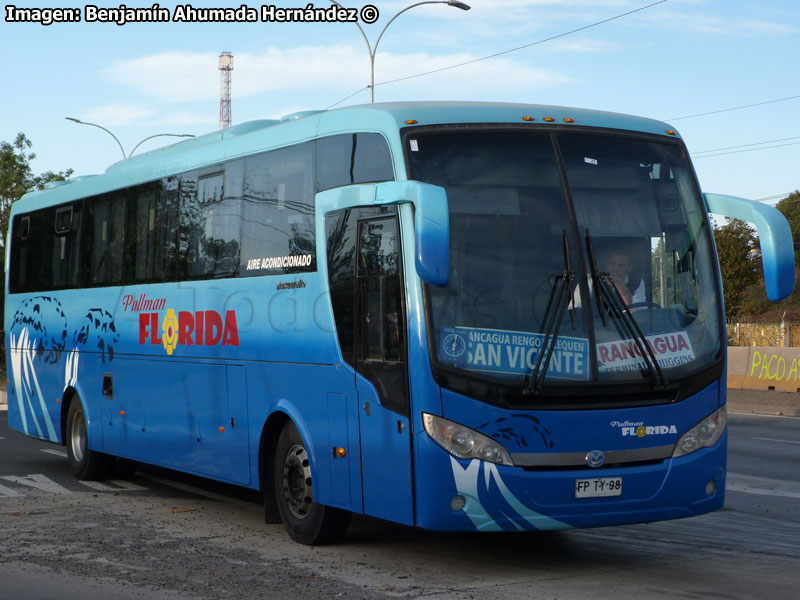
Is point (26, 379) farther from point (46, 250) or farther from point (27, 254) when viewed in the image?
point (46, 250)

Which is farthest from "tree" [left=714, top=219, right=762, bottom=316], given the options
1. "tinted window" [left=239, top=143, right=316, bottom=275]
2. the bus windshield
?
the bus windshield

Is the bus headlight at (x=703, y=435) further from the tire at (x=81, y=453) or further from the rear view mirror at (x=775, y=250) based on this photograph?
the tire at (x=81, y=453)

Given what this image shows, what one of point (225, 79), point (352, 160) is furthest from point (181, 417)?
point (225, 79)

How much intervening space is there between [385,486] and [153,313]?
15.6 ft

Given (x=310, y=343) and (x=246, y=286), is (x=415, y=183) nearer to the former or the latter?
(x=310, y=343)

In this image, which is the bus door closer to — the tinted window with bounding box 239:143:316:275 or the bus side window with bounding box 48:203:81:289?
the tinted window with bounding box 239:143:316:275

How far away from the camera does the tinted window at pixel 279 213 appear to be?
9297 mm

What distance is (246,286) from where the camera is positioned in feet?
33.0

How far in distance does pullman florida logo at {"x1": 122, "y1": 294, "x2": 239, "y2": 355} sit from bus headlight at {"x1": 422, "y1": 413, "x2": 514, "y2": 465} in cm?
319

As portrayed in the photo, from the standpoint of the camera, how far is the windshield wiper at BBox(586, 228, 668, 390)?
790 cm

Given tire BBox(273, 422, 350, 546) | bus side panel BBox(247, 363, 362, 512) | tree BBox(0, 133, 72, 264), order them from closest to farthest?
bus side panel BBox(247, 363, 362, 512), tire BBox(273, 422, 350, 546), tree BBox(0, 133, 72, 264)

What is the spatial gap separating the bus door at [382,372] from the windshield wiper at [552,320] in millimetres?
840

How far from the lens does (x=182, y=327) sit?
443 inches

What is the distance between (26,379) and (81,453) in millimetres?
2343
